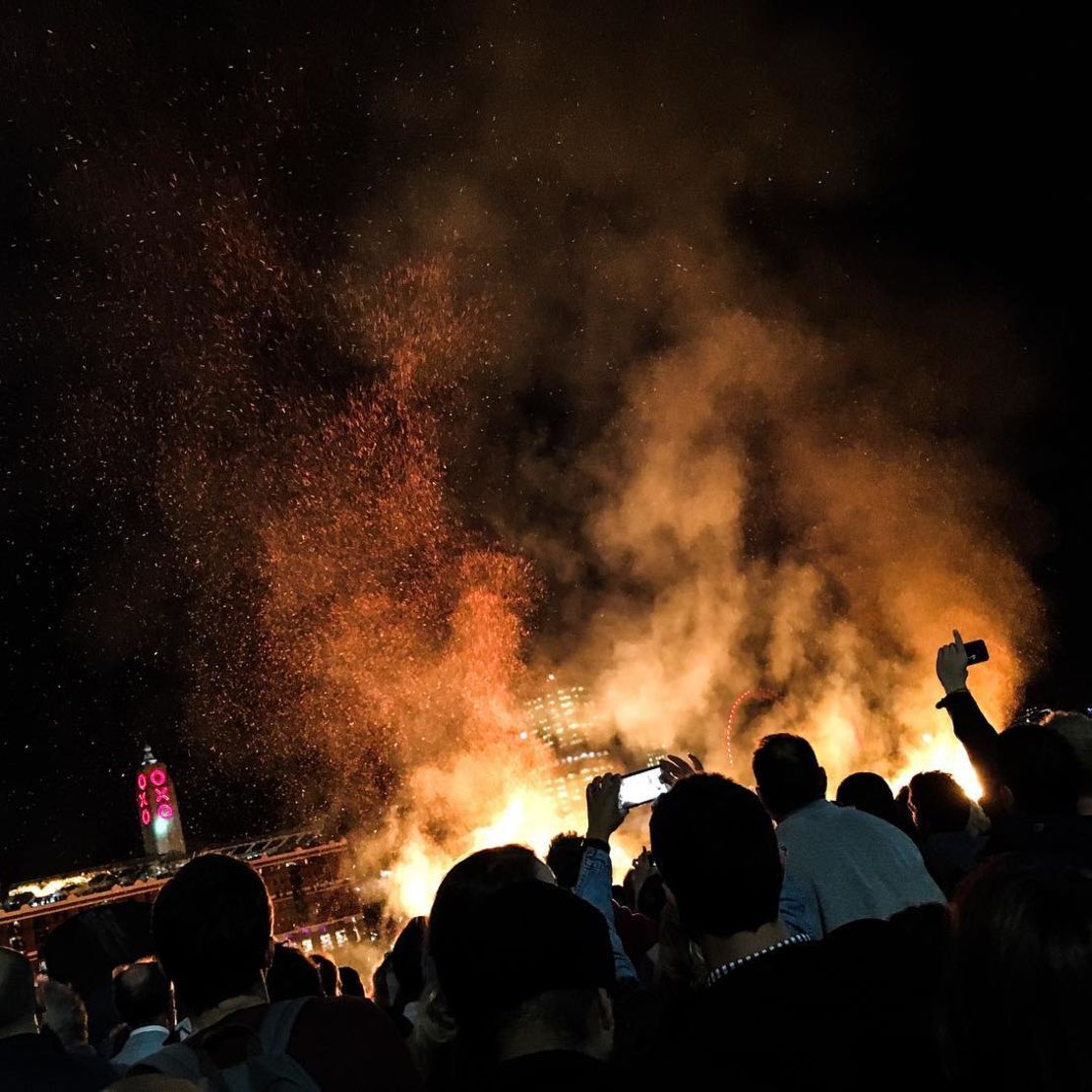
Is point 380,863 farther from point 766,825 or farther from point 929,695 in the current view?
point 766,825

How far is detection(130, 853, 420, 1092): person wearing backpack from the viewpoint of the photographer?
2.32 meters

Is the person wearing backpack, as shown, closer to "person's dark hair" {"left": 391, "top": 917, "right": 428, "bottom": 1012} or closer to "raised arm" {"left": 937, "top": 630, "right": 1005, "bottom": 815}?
"person's dark hair" {"left": 391, "top": 917, "right": 428, "bottom": 1012}

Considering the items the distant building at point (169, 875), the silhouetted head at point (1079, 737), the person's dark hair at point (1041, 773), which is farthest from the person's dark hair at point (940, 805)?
the distant building at point (169, 875)

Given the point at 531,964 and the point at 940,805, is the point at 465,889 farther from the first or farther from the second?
the point at 940,805

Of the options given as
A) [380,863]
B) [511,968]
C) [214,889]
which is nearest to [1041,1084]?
[511,968]

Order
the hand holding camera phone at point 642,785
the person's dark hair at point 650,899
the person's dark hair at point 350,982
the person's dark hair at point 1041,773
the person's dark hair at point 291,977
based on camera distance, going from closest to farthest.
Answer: the person's dark hair at point 1041,773 → the person's dark hair at point 291,977 → the person's dark hair at point 650,899 → the hand holding camera phone at point 642,785 → the person's dark hair at point 350,982

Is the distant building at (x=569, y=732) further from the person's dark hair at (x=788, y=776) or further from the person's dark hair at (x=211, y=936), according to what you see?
the person's dark hair at (x=211, y=936)

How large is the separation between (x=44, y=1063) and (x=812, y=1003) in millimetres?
2124

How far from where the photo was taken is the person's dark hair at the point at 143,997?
455 cm

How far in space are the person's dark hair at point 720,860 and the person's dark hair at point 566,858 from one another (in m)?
2.05

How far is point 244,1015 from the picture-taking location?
2.61m

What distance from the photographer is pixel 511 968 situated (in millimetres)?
1916

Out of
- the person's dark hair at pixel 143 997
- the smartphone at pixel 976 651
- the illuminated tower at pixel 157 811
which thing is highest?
the illuminated tower at pixel 157 811

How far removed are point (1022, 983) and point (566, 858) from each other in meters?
3.05
